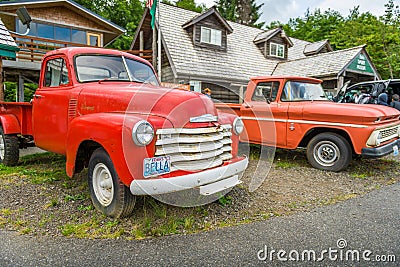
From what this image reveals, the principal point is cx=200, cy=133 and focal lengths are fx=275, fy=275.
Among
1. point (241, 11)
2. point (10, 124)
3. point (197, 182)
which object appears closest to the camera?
point (197, 182)

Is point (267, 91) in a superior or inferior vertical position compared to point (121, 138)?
superior

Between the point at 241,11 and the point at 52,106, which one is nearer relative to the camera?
the point at 52,106

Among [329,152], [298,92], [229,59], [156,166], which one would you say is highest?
[229,59]

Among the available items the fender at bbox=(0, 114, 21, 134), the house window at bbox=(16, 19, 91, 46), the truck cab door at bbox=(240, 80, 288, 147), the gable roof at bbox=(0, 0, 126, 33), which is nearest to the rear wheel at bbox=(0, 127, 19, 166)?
the fender at bbox=(0, 114, 21, 134)

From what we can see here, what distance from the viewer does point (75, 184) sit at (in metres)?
4.42

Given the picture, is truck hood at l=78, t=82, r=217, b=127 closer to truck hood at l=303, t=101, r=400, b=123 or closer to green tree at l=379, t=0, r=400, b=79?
truck hood at l=303, t=101, r=400, b=123

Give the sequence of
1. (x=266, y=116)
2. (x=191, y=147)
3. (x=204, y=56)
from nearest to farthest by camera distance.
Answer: (x=191, y=147)
(x=266, y=116)
(x=204, y=56)

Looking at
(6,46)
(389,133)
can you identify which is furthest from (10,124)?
(389,133)

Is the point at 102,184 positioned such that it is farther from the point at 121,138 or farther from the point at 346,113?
the point at 346,113

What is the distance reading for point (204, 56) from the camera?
49.0ft

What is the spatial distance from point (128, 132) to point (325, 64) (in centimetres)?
1617

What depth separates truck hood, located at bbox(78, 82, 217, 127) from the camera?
304 centimetres

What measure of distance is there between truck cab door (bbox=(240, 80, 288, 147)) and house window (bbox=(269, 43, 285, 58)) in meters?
13.9

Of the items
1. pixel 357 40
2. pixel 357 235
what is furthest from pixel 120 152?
pixel 357 40
